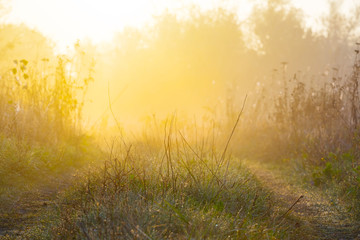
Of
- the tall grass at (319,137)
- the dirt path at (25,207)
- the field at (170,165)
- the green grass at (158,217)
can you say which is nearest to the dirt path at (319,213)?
the field at (170,165)

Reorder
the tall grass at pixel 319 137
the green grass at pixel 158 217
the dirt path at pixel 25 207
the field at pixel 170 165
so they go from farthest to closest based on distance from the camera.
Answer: the tall grass at pixel 319 137 → the dirt path at pixel 25 207 → the field at pixel 170 165 → the green grass at pixel 158 217

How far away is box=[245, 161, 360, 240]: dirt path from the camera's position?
11.8 ft

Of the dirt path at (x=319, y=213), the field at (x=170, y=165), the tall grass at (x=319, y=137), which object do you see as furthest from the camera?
the tall grass at (x=319, y=137)

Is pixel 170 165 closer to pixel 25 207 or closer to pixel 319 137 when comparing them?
pixel 25 207

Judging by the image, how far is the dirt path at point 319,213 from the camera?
360 cm

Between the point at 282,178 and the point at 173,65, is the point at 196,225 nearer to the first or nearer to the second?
the point at 282,178

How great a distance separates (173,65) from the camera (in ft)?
94.7

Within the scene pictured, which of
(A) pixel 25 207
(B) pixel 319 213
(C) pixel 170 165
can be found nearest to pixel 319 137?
(B) pixel 319 213

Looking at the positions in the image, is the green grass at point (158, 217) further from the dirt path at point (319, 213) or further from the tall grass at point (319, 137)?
the tall grass at point (319, 137)

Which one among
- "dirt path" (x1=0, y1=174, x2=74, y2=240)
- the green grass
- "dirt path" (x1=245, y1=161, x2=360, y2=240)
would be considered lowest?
"dirt path" (x1=0, y1=174, x2=74, y2=240)

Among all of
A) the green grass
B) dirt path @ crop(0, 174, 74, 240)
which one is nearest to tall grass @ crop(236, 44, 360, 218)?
the green grass

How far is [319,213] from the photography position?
4.20 meters

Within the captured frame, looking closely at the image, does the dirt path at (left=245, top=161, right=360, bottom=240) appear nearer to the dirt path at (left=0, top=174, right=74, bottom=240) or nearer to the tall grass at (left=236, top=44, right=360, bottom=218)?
the tall grass at (left=236, top=44, right=360, bottom=218)

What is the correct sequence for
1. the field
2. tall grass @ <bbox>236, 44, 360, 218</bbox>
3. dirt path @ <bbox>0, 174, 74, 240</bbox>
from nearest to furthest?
the field, dirt path @ <bbox>0, 174, 74, 240</bbox>, tall grass @ <bbox>236, 44, 360, 218</bbox>
